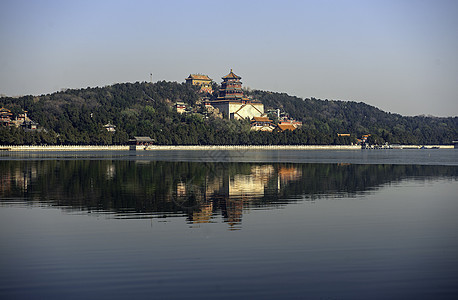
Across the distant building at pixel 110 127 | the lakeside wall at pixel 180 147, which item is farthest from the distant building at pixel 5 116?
the lakeside wall at pixel 180 147

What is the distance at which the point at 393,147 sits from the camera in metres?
164

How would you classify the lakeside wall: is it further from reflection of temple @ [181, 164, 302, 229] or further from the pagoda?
reflection of temple @ [181, 164, 302, 229]

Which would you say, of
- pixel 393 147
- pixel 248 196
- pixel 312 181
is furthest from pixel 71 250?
pixel 393 147

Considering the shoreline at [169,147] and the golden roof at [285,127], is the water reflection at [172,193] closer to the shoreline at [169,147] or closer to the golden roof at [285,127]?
the shoreline at [169,147]

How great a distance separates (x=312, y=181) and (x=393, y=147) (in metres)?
138

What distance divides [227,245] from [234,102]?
15100 cm

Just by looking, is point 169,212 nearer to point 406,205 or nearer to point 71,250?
point 71,250

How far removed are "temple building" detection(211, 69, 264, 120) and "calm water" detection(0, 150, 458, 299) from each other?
135628mm

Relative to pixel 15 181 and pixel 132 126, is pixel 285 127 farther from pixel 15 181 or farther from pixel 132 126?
pixel 15 181

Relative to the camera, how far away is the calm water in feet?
32.5

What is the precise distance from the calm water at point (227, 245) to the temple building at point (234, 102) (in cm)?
13563

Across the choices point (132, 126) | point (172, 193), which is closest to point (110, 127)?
point (132, 126)

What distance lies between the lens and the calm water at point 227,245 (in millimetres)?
9906

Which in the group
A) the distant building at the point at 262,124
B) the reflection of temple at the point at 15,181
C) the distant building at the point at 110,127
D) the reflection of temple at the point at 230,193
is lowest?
the reflection of temple at the point at 230,193
